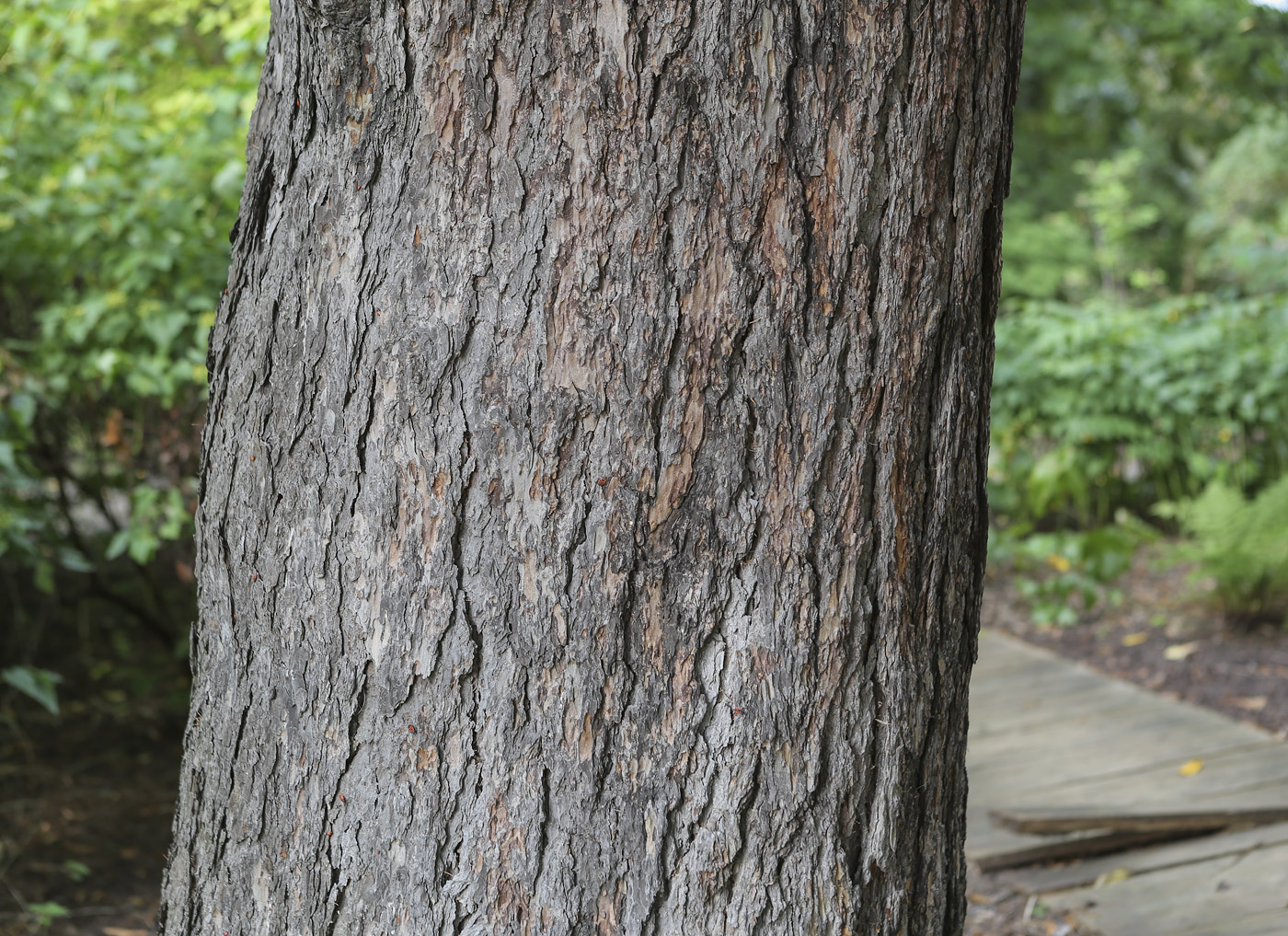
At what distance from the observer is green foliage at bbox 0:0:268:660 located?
11.4ft

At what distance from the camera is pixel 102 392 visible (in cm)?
415

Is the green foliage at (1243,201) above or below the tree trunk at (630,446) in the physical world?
above

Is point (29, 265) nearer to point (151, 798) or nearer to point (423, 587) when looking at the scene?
point (151, 798)

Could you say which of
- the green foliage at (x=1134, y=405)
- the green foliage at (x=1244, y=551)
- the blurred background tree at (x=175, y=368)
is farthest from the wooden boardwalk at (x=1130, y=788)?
the green foliage at (x=1134, y=405)

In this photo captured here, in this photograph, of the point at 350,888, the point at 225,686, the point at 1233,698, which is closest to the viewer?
the point at 350,888

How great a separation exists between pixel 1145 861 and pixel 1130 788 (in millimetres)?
441

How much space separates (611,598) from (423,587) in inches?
9.3

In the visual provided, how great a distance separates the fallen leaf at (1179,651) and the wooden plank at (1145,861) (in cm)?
200

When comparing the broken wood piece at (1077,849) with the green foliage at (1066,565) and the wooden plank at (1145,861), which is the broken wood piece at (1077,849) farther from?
the green foliage at (1066,565)

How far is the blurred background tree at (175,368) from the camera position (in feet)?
11.7

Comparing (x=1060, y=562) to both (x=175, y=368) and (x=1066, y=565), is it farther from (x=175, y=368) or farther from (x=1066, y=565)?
(x=175, y=368)

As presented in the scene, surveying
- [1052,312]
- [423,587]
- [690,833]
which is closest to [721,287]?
[423,587]

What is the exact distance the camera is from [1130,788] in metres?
3.62

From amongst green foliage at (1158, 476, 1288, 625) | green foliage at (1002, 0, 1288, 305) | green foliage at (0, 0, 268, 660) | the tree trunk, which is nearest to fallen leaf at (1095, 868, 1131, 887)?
the tree trunk
